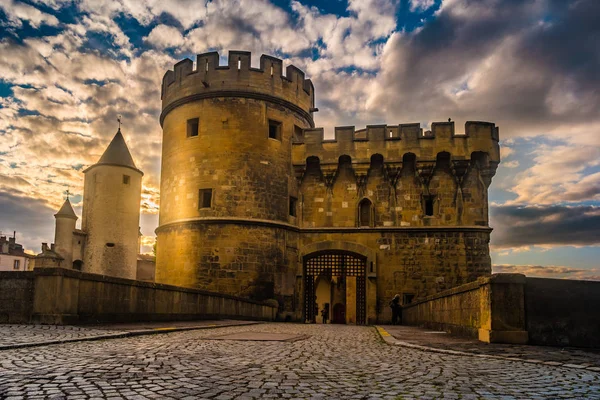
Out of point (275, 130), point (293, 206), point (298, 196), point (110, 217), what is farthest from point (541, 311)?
point (110, 217)

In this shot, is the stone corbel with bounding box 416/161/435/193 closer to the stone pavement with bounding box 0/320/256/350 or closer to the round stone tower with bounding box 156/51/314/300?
the round stone tower with bounding box 156/51/314/300

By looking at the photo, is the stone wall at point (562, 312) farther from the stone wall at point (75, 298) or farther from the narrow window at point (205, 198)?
the narrow window at point (205, 198)

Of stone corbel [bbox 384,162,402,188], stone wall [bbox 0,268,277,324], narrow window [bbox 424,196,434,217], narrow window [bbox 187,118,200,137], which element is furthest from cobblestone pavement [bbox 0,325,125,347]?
narrow window [bbox 424,196,434,217]

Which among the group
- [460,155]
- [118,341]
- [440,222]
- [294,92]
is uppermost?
[294,92]

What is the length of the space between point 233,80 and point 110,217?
58.3 ft

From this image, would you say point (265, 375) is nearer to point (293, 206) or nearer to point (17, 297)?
point (17, 297)

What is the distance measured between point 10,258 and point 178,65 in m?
55.8

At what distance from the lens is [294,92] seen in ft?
77.9

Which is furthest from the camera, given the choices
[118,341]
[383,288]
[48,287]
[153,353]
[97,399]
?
[383,288]

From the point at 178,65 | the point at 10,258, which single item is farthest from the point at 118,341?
the point at 10,258

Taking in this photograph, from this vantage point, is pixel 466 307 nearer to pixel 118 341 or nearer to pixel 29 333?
pixel 118 341

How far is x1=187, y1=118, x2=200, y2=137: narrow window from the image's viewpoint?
74.7 feet

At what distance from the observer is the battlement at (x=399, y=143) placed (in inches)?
904

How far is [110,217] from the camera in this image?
35.8m
